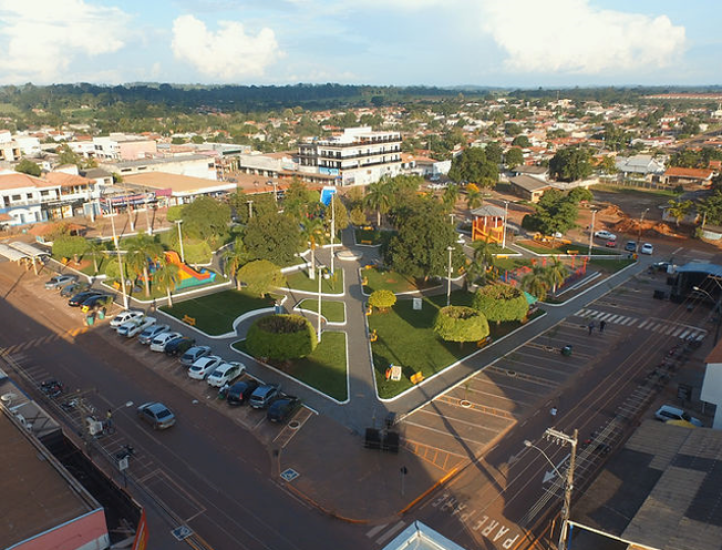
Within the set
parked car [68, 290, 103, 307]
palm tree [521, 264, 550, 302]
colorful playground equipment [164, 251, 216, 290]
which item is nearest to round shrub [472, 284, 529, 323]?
palm tree [521, 264, 550, 302]

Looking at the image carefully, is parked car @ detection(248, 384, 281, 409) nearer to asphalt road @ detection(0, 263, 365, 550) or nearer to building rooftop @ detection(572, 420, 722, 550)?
asphalt road @ detection(0, 263, 365, 550)

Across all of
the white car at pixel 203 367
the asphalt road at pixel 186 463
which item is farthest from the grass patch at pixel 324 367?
the asphalt road at pixel 186 463

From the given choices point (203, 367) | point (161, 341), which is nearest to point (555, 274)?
point (203, 367)

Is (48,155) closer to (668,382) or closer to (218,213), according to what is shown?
(218,213)

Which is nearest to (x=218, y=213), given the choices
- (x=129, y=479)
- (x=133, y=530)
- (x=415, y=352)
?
(x=415, y=352)

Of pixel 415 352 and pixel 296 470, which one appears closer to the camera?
pixel 296 470

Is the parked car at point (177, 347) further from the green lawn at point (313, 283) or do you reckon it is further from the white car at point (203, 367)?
the green lawn at point (313, 283)
